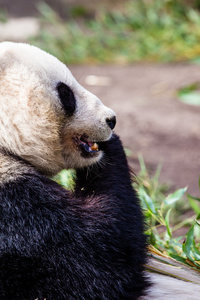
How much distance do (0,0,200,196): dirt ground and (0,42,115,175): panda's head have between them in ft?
6.48

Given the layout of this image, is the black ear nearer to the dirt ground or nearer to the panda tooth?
the panda tooth

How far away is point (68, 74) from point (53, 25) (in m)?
6.45

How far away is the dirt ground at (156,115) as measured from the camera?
185 inches

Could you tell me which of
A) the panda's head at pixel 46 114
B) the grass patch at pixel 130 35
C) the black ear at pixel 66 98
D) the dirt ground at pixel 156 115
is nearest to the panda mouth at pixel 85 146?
the panda's head at pixel 46 114

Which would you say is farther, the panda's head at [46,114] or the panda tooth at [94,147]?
the panda tooth at [94,147]

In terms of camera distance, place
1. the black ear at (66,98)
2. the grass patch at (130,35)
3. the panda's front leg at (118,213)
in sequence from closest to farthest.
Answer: the panda's front leg at (118,213) → the black ear at (66,98) → the grass patch at (130,35)

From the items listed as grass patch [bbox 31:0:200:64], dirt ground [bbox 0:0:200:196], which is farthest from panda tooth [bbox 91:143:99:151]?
grass patch [bbox 31:0:200:64]

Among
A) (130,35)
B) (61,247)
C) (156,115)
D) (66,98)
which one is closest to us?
(61,247)

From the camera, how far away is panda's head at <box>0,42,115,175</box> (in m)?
2.21

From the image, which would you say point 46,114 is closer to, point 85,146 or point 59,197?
point 85,146

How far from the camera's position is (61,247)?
2.04m

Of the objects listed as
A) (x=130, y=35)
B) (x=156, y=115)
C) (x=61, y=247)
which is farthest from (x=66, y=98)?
(x=130, y=35)

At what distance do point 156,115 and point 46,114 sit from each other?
3.40m

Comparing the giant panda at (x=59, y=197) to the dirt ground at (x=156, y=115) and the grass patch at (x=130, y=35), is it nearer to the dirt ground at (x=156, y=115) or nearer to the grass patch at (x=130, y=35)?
the dirt ground at (x=156, y=115)
